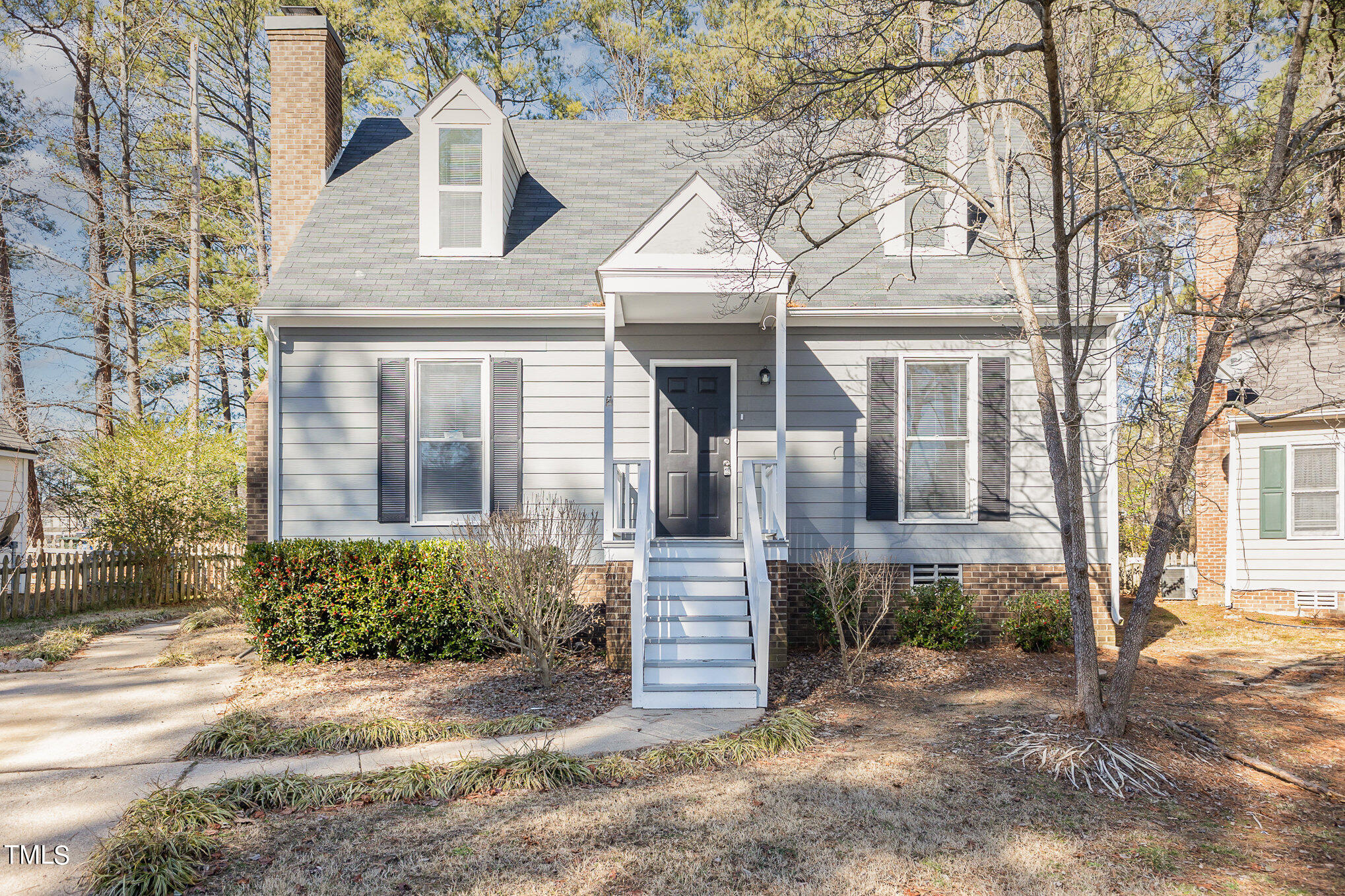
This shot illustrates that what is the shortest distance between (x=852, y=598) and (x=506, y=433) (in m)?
4.09

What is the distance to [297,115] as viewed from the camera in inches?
417

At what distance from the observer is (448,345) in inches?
360

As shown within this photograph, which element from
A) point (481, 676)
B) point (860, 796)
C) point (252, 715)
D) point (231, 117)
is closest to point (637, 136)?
point (481, 676)

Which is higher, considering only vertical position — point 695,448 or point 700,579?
point 695,448

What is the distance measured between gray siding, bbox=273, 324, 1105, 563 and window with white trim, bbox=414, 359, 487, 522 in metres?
0.24

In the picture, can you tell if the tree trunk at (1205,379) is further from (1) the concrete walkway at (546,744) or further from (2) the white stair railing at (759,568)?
(1) the concrete walkway at (546,744)

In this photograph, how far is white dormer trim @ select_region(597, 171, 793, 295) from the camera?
304 inches

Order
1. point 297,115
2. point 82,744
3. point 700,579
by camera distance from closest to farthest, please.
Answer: point 82,744
point 700,579
point 297,115

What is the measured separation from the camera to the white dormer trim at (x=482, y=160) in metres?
9.72

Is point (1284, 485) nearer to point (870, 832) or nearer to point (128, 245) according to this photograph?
point (870, 832)

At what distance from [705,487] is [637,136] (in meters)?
5.66

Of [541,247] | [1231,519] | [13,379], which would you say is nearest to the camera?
[541,247]

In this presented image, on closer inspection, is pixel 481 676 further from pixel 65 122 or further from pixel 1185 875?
pixel 65 122

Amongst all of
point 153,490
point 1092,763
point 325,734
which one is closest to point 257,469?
point 153,490
